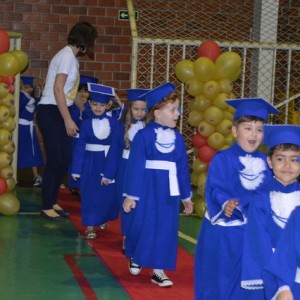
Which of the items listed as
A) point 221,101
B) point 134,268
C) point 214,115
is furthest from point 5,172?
point 134,268

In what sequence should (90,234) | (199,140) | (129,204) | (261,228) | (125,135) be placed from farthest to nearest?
1. (199,140)
2. (90,234)
3. (125,135)
4. (129,204)
5. (261,228)

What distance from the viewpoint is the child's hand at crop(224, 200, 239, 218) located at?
356 cm

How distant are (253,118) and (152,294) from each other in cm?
144

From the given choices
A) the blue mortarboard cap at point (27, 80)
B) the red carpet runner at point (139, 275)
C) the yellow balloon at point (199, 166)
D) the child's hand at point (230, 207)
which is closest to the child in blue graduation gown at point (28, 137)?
the blue mortarboard cap at point (27, 80)

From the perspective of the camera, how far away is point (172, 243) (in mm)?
4965

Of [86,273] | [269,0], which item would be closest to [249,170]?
[86,273]

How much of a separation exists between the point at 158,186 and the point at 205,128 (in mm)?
2232

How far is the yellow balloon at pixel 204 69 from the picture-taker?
6.97 metres

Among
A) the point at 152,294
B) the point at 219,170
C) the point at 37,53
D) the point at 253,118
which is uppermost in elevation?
the point at 37,53

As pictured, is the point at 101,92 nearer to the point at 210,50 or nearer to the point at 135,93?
the point at 135,93

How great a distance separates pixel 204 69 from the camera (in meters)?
6.97

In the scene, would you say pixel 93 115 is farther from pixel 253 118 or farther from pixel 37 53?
pixel 37 53

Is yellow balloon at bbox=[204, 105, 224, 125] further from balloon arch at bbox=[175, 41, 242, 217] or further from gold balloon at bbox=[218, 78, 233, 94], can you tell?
gold balloon at bbox=[218, 78, 233, 94]

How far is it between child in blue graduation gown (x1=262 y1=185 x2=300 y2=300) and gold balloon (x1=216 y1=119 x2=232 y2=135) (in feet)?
13.3
